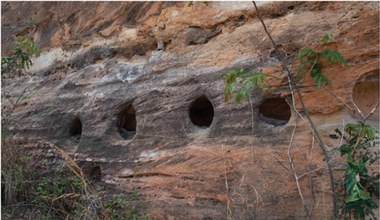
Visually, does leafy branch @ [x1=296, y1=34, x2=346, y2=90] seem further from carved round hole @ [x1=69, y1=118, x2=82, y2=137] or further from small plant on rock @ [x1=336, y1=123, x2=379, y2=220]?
carved round hole @ [x1=69, y1=118, x2=82, y2=137]

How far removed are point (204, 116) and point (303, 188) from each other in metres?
1.43

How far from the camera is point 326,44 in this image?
13.7 feet

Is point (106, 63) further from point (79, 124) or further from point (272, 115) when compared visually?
point (272, 115)

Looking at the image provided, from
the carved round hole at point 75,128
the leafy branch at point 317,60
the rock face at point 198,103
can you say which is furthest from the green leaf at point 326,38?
the carved round hole at point 75,128

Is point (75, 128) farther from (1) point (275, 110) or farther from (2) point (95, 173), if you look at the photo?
(1) point (275, 110)

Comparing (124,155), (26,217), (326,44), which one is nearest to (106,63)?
(124,155)

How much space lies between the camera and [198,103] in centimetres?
502

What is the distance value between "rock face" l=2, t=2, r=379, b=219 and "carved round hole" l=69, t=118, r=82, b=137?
0.9 inches

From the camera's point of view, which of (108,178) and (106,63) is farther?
(106,63)

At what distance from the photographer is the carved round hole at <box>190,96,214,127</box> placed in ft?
16.6

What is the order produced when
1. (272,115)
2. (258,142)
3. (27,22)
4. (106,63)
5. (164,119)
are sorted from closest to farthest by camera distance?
(258,142), (272,115), (164,119), (106,63), (27,22)

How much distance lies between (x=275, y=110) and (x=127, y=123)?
5.47ft

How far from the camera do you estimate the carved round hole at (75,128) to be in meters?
5.90

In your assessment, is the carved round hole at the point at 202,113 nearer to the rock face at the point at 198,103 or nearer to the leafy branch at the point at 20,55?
the rock face at the point at 198,103
